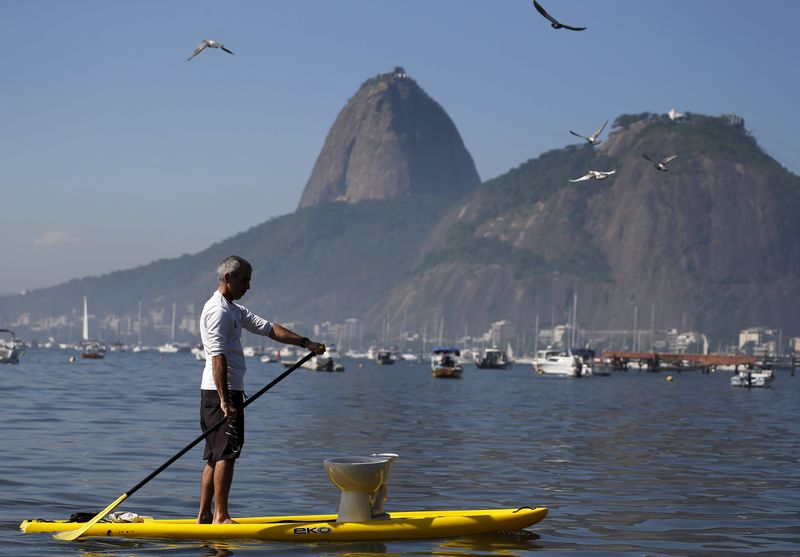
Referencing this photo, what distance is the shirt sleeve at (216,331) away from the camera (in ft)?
40.7

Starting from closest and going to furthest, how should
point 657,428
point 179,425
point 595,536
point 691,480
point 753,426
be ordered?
point 595,536, point 691,480, point 179,425, point 657,428, point 753,426

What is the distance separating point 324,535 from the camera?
43.1 feet

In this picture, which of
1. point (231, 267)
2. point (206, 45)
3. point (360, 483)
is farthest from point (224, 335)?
point (206, 45)

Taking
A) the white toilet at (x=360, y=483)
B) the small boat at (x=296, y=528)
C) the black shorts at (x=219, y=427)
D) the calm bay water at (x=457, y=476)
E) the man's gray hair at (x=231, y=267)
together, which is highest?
the man's gray hair at (x=231, y=267)

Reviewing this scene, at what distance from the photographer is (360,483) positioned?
→ 13.3 m

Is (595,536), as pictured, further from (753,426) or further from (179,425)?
(753,426)

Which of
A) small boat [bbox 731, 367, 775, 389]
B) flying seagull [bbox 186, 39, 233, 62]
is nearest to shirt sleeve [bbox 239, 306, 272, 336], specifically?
flying seagull [bbox 186, 39, 233, 62]

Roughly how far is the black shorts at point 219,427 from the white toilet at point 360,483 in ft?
3.69

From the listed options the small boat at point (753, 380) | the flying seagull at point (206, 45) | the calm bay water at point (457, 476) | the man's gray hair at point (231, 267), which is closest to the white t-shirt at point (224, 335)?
the man's gray hair at point (231, 267)

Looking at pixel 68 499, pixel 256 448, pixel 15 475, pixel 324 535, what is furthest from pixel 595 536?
pixel 256 448

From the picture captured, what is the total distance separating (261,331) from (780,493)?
34.7ft

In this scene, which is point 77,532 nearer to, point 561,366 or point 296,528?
point 296,528

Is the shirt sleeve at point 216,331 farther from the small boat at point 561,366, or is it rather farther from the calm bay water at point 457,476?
the small boat at point 561,366

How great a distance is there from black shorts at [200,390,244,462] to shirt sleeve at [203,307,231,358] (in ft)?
1.60
